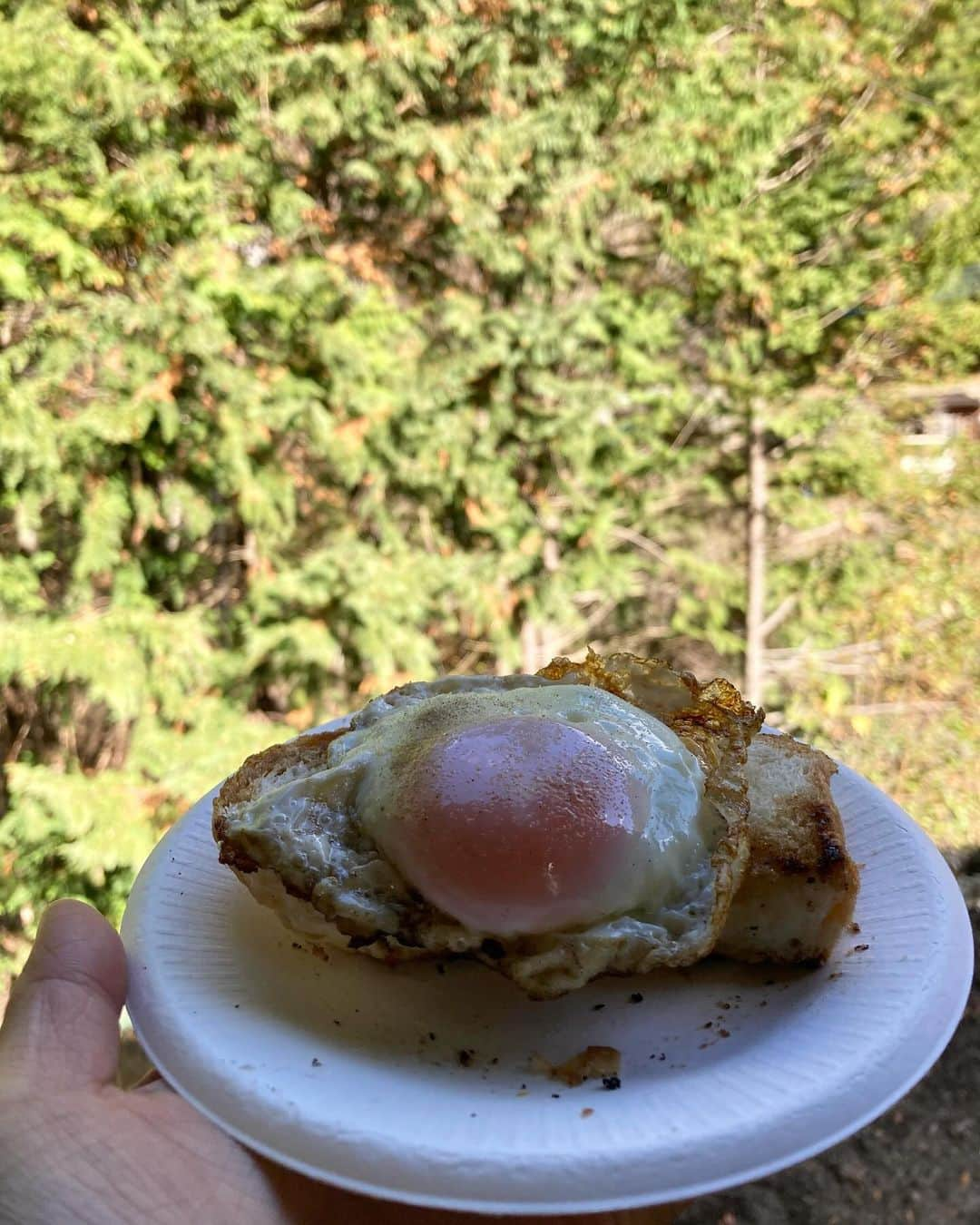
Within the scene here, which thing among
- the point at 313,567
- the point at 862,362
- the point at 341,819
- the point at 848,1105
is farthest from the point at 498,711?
the point at 862,362

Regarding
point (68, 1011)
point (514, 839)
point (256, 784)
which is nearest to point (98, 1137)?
point (68, 1011)

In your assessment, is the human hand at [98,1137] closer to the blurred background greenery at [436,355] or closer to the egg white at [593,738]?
the egg white at [593,738]

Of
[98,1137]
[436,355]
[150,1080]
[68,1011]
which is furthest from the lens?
[436,355]

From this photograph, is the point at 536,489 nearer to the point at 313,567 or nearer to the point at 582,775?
the point at 313,567

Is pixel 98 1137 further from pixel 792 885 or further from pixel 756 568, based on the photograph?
pixel 756 568

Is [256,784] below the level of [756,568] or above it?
above

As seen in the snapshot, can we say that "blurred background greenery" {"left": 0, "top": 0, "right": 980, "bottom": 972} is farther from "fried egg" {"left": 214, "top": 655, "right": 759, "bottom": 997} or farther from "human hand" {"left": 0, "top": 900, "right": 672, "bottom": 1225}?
"fried egg" {"left": 214, "top": 655, "right": 759, "bottom": 997}

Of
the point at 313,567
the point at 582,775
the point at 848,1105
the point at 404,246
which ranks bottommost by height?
the point at 313,567
